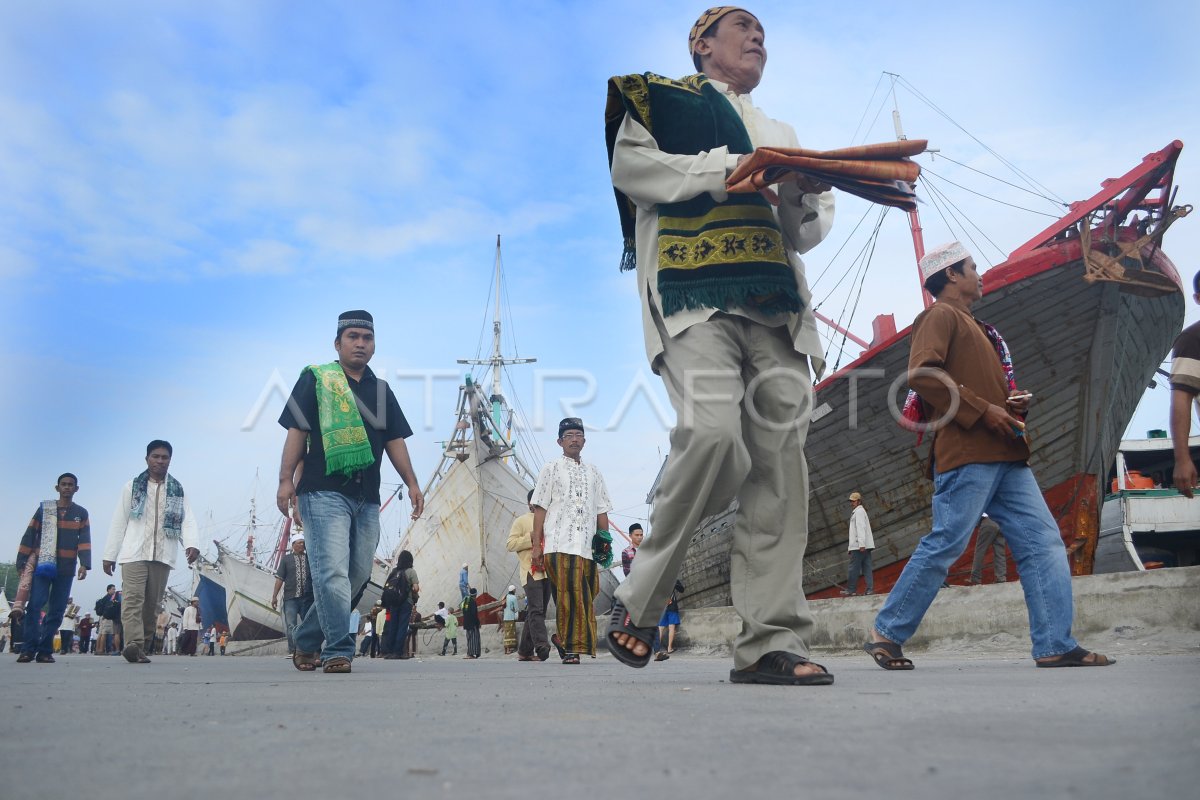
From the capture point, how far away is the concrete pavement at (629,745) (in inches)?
44.4

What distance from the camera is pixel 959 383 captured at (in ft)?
13.9

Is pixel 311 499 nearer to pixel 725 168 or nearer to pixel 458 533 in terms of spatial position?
pixel 725 168

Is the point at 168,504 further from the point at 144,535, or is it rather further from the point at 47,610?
the point at 47,610

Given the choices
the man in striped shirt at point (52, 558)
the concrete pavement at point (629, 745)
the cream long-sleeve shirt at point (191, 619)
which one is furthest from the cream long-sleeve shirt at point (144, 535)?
the cream long-sleeve shirt at point (191, 619)

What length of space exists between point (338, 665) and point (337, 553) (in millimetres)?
543

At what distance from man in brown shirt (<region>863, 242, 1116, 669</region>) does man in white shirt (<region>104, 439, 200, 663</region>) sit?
18.7 feet

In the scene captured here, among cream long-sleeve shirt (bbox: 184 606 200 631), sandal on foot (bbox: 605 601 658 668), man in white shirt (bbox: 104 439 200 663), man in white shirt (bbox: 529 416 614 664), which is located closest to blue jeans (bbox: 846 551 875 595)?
man in white shirt (bbox: 529 416 614 664)

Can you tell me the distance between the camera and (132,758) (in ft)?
4.55

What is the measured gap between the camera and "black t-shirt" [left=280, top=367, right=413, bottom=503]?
197 inches

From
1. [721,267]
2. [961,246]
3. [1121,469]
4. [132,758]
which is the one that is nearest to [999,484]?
[961,246]

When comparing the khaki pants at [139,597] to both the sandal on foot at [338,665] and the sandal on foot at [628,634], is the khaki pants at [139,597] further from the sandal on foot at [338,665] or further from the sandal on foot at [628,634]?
the sandal on foot at [628,634]

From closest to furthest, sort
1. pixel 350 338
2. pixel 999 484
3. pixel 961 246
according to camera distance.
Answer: pixel 999 484, pixel 961 246, pixel 350 338

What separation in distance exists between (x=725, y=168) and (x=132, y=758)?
2.42 m

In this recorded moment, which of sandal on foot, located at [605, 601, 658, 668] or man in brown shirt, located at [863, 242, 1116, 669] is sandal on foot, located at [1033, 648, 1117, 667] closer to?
man in brown shirt, located at [863, 242, 1116, 669]
